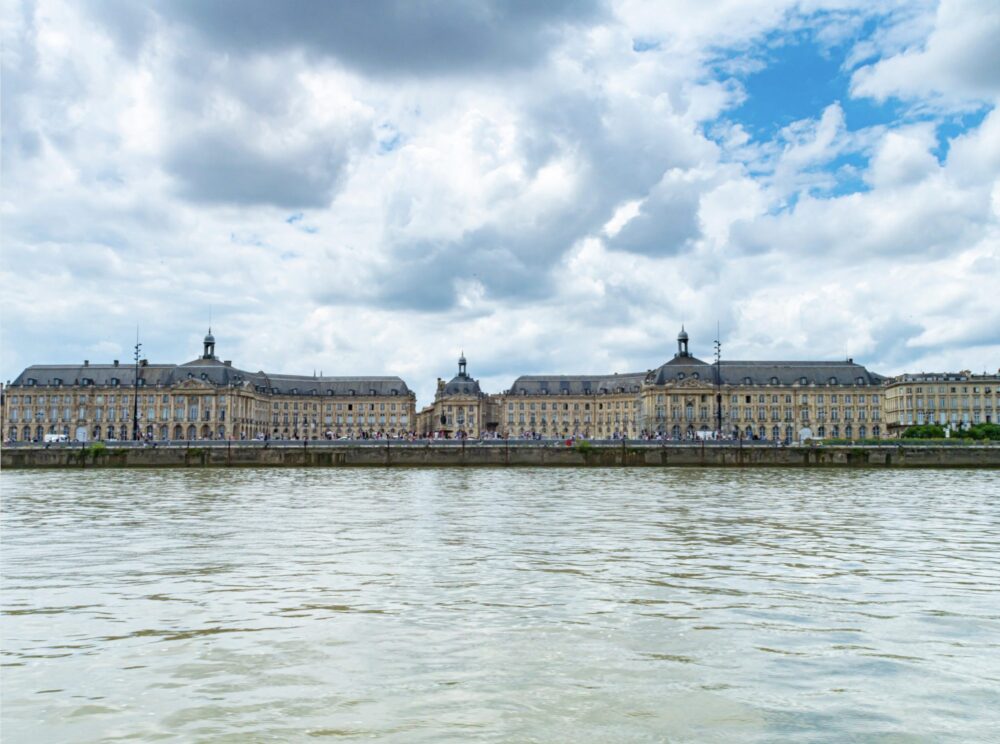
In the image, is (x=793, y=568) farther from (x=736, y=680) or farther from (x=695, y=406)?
(x=695, y=406)

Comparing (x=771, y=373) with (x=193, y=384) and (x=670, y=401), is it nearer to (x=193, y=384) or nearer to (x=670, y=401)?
(x=670, y=401)

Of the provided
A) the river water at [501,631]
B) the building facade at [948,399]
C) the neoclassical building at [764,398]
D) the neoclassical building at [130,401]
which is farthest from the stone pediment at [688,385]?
the river water at [501,631]

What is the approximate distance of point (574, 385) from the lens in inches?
6718

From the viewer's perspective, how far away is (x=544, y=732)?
8453 mm

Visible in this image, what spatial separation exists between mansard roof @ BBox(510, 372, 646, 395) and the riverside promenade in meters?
93.9

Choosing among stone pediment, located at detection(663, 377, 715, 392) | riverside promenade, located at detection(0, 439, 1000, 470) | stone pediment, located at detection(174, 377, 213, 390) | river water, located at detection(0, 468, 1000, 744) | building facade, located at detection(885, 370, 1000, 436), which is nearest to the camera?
river water, located at detection(0, 468, 1000, 744)

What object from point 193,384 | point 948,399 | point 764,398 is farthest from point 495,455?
point 948,399

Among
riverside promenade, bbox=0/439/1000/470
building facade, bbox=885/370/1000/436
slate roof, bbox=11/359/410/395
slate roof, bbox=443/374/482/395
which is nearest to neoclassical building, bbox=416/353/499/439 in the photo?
slate roof, bbox=443/374/482/395

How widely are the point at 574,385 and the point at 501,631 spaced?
158881 mm

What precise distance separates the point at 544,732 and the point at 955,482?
49.5 meters

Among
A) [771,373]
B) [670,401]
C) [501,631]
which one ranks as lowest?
[501,631]

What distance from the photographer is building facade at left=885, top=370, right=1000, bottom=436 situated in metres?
157

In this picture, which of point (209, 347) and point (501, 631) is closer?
point (501, 631)

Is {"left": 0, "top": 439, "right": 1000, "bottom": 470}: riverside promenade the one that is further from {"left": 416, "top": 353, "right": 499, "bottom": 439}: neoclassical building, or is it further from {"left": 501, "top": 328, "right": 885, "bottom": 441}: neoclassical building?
{"left": 416, "top": 353, "right": 499, "bottom": 439}: neoclassical building
